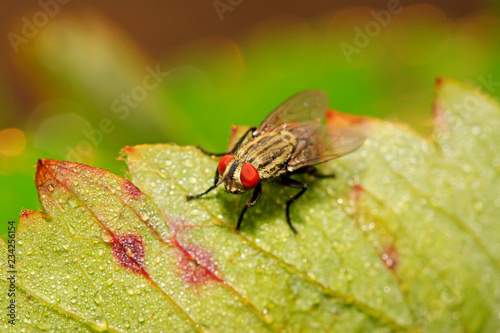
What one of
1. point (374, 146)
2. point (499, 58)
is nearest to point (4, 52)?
point (374, 146)

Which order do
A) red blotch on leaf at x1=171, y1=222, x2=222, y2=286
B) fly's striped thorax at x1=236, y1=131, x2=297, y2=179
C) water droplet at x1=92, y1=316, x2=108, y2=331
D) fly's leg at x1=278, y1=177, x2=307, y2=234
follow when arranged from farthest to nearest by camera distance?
1. fly's striped thorax at x1=236, y1=131, x2=297, y2=179
2. fly's leg at x1=278, y1=177, x2=307, y2=234
3. red blotch on leaf at x1=171, y1=222, x2=222, y2=286
4. water droplet at x1=92, y1=316, x2=108, y2=331

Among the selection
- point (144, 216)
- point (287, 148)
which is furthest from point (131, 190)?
point (287, 148)

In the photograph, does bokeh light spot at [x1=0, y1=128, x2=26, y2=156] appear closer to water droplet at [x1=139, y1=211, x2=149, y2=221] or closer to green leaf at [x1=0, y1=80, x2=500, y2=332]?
green leaf at [x1=0, y1=80, x2=500, y2=332]

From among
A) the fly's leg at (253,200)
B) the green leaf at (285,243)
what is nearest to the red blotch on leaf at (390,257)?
the green leaf at (285,243)

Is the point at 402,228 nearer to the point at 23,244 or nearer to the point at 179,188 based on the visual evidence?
the point at 179,188

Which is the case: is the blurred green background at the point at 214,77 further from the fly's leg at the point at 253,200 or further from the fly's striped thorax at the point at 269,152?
the fly's leg at the point at 253,200

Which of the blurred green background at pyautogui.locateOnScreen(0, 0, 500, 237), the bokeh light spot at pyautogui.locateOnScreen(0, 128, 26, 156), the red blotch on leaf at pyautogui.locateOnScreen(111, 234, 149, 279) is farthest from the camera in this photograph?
the blurred green background at pyautogui.locateOnScreen(0, 0, 500, 237)

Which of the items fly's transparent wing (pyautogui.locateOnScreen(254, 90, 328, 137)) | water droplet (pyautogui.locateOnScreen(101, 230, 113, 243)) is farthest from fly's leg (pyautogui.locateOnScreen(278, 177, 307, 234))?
water droplet (pyautogui.locateOnScreen(101, 230, 113, 243))
